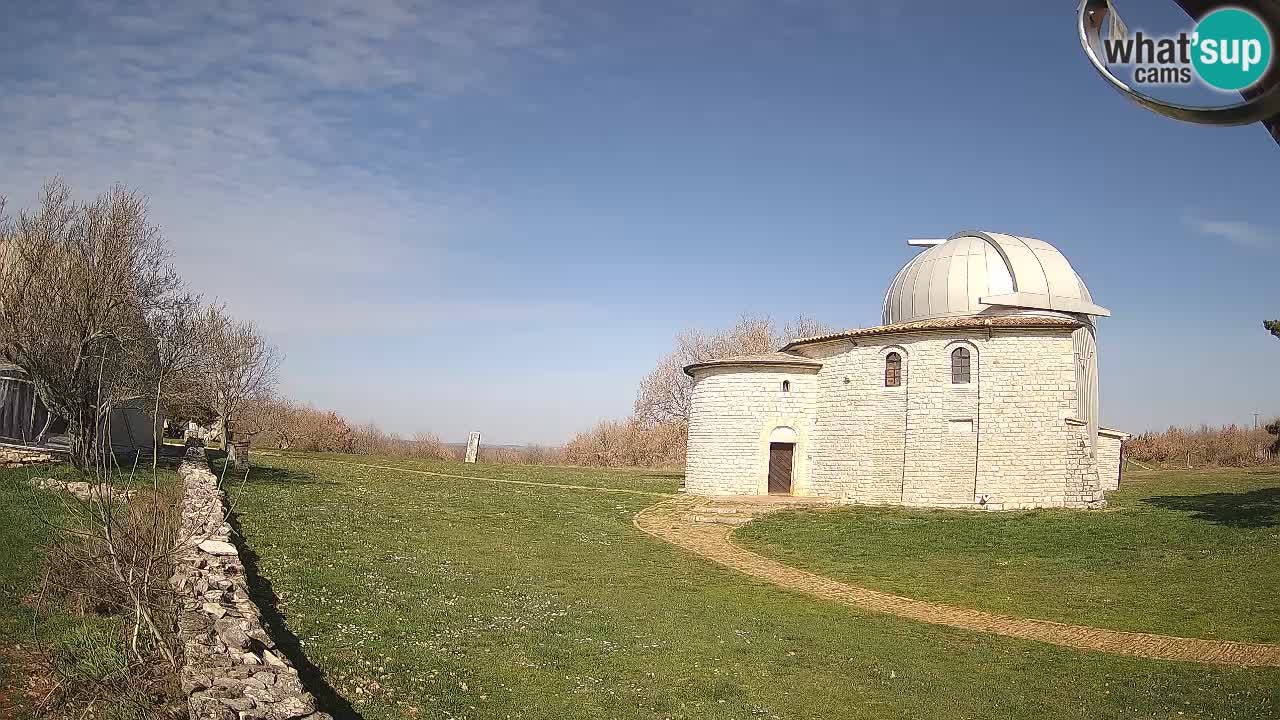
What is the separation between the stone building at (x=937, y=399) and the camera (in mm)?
25844

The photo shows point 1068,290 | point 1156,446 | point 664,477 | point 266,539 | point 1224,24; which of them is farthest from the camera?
point 1156,446

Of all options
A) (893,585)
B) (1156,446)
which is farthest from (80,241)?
(1156,446)

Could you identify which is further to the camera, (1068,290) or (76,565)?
(1068,290)

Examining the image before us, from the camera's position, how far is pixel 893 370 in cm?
2820

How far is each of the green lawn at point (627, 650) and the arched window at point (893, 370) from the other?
45.3ft

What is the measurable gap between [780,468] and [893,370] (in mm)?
5562

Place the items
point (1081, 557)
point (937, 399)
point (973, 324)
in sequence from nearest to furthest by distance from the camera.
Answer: point (1081, 557) < point (973, 324) < point (937, 399)

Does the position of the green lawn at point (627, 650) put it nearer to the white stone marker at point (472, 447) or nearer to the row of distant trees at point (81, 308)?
the row of distant trees at point (81, 308)

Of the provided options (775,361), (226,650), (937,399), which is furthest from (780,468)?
(226,650)

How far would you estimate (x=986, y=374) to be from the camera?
26438mm

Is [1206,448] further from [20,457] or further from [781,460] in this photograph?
[20,457]

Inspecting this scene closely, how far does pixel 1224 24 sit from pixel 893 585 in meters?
15.0

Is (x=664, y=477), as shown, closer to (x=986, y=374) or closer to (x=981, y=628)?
(x=986, y=374)

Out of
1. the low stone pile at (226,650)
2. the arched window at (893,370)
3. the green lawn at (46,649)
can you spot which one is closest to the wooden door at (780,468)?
the arched window at (893,370)
